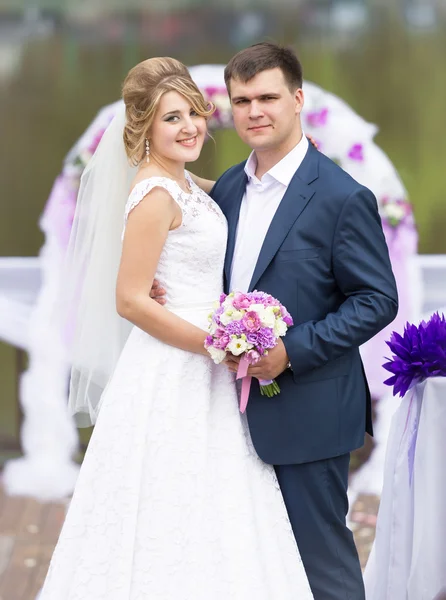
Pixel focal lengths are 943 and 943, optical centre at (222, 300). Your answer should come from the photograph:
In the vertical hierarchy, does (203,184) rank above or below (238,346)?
above

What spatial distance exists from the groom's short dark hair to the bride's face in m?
0.17

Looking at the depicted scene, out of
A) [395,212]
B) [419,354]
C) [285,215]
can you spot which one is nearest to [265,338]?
[285,215]

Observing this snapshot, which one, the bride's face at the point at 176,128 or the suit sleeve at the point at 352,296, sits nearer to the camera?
the suit sleeve at the point at 352,296

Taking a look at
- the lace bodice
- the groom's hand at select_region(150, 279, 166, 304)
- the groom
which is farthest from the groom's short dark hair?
the groom's hand at select_region(150, 279, 166, 304)

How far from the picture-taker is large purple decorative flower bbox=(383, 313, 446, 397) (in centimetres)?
299

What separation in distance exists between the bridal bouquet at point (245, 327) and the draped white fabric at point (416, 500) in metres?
0.68

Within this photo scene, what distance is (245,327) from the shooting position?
2.58 metres

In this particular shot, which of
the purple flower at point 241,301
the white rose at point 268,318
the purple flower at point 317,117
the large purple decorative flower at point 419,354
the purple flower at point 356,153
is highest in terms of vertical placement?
the purple flower at point 317,117

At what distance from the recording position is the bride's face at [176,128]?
114 inches

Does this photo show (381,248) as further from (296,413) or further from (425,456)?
(425,456)

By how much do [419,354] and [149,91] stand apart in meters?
1.19

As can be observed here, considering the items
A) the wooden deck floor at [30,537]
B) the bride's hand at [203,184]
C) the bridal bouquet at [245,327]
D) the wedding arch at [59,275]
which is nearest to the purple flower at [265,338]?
the bridal bouquet at [245,327]

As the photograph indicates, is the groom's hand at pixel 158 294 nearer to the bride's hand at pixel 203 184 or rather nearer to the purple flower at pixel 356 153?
the bride's hand at pixel 203 184

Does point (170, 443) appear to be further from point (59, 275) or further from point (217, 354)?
point (59, 275)
